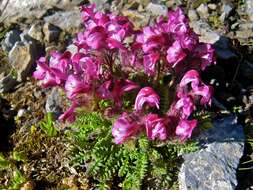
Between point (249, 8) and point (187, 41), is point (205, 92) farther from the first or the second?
point (249, 8)

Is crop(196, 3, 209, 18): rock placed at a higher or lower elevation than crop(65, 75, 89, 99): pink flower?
lower

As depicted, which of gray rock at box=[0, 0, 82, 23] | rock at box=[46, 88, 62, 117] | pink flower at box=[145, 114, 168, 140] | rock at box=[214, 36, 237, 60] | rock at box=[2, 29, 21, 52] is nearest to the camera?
pink flower at box=[145, 114, 168, 140]

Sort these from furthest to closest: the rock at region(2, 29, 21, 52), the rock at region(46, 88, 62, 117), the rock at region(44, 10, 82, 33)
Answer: the rock at region(44, 10, 82, 33)
the rock at region(2, 29, 21, 52)
the rock at region(46, 88, 62, 117)

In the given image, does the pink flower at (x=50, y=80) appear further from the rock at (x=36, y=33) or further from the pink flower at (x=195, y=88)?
the rock at (x=36, y=33)

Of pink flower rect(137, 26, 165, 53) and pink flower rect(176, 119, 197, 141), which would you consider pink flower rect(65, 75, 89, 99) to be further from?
pink flower rect(176, 119, 197, 141)

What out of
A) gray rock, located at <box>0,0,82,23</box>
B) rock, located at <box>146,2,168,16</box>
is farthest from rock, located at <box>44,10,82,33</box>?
rock, located at <box>146,2,168,16</box>

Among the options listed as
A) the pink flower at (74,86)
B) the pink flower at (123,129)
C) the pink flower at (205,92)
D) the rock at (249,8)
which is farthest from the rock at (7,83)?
the rock at (249,8)

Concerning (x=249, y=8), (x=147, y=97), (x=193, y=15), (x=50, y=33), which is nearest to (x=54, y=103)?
(x=50, y=33)
